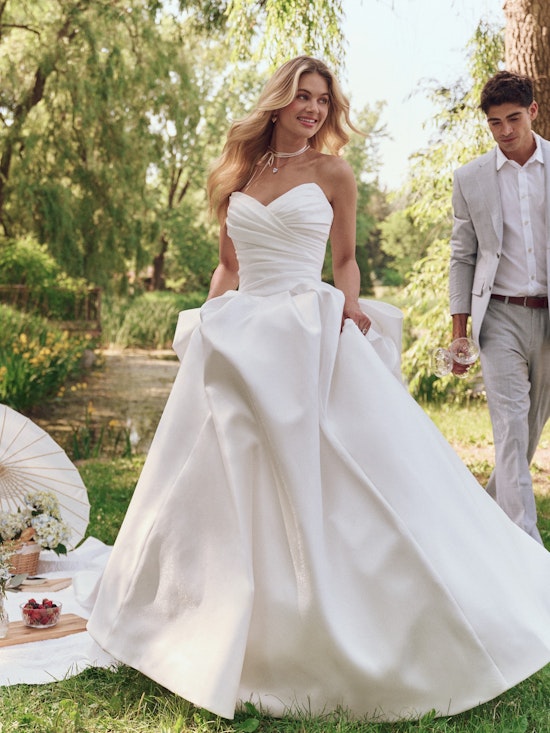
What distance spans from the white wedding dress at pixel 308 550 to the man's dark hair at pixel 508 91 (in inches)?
60.0

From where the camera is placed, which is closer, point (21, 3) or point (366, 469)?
point (366, 469)

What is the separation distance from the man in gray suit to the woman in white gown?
3.22ft

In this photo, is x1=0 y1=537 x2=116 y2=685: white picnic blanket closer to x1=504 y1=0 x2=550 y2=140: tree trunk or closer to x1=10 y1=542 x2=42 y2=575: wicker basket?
x1=10 y1=542 x2=42 y2=575: wicker basket

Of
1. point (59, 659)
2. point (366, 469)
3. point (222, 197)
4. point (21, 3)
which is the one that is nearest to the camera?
point (366, 469)

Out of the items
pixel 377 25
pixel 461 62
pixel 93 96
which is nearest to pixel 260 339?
pixel 377 25

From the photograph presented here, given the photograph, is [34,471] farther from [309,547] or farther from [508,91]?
[508,91]

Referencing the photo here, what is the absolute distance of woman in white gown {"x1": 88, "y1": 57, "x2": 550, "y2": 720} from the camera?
8.52ft

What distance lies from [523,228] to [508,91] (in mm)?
618

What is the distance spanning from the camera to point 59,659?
10.4 feet

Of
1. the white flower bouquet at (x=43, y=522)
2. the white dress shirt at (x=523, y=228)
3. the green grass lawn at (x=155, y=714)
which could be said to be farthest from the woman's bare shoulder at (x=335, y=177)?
the white flower bouquet at (x=43, y=522)

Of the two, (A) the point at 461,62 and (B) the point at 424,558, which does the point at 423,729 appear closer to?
(B) the point at 424,558

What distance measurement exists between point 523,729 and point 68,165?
11445mm

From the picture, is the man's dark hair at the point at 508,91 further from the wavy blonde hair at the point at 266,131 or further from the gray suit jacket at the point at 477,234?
the wavy blonde hair at the point at 266,131

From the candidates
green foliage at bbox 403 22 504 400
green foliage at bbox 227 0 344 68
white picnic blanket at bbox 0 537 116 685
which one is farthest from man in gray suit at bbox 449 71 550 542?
green foliage at bbox 403 22 504 400
